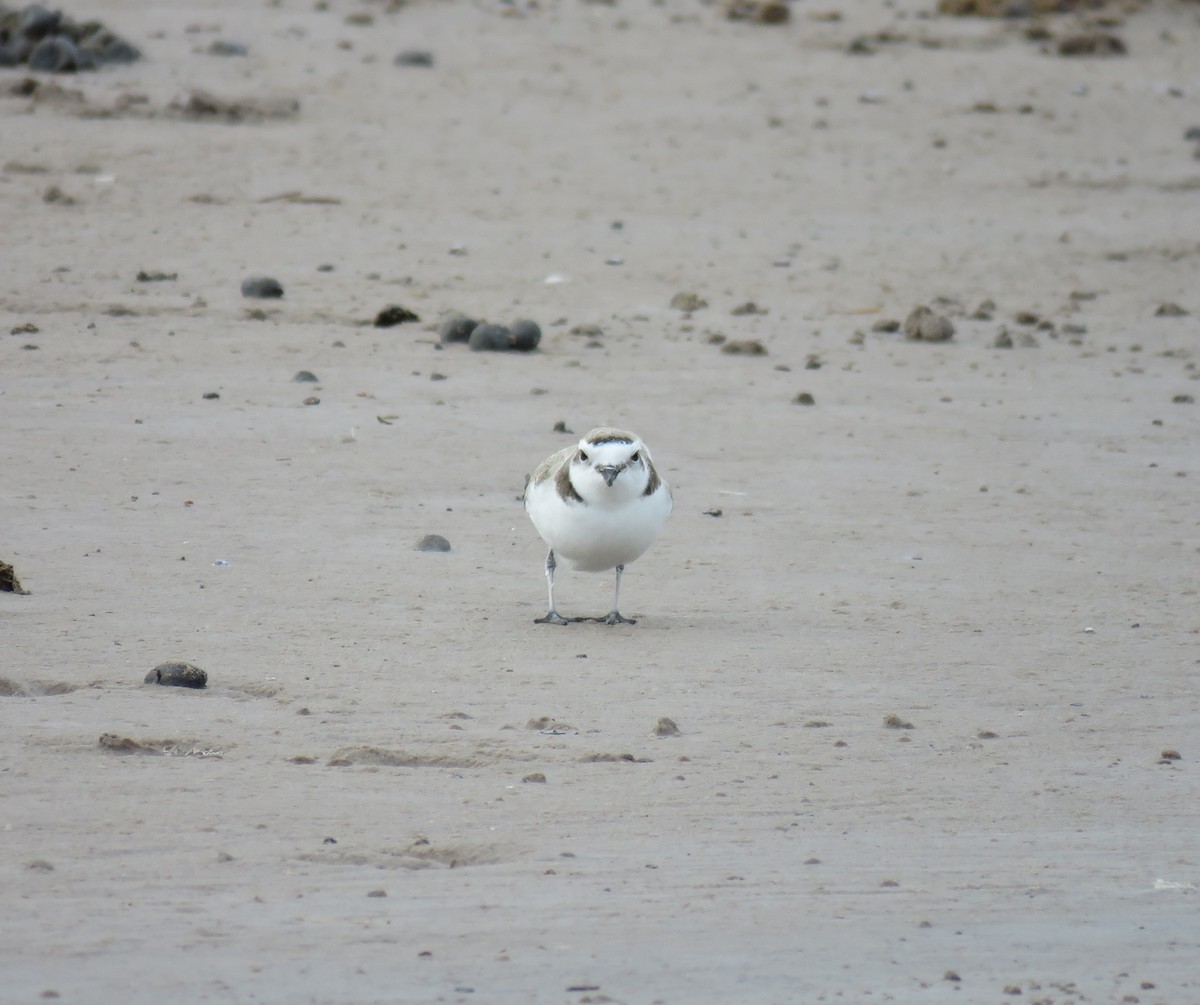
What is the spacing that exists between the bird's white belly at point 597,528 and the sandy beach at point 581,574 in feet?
1.04

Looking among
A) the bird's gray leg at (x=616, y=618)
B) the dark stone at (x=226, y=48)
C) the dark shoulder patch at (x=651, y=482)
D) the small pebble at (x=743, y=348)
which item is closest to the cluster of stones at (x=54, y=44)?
the dark stone at (x=226, y=48)

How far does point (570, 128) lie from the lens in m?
17.8

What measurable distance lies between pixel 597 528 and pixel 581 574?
5.11ft

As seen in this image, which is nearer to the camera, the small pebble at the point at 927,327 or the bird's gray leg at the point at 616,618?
the bird's gray leg at the point at 616,618

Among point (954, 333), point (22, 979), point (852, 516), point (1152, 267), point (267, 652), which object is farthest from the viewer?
point (1152, 267)

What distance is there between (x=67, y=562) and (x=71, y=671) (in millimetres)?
1521

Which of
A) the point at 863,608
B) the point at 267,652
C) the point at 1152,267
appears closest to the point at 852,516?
the point at 863,608

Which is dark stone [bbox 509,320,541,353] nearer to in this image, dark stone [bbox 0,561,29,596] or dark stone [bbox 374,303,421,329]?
dark stone [bbox 374,303,421,329]

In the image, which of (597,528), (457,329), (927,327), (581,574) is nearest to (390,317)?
(457,329)

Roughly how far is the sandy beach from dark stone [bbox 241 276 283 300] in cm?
18

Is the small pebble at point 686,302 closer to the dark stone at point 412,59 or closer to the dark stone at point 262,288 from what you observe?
the dark stone at point 262,288

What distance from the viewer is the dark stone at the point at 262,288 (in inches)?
502

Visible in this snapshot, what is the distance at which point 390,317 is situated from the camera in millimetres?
12414

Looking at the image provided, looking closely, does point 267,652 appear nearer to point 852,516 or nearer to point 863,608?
point 863,608
